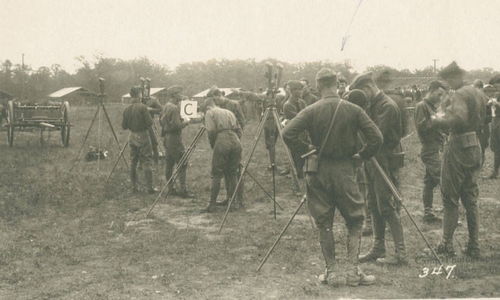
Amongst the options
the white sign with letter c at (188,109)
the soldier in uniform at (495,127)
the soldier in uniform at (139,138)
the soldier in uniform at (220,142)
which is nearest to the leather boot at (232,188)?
the soldier in uniform at (220,142)

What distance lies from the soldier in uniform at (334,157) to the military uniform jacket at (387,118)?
0.73 meters

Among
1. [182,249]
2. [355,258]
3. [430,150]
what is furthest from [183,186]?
[355,258]

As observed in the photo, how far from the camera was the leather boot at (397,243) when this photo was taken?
556 cm

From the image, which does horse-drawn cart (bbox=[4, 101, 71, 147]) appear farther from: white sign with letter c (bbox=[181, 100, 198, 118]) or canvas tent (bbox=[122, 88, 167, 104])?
canvas tent (bbox=[122, 88, 167, 104])

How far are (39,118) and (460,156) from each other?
15453 millimetres

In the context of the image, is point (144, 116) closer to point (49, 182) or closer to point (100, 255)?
point (49, 182)

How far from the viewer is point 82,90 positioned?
68562 millimetres

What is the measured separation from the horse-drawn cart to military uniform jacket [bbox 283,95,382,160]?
1390 centimetres

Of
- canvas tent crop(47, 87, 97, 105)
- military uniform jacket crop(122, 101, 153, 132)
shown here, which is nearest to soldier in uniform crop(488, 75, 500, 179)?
military uniform jacket crop(122, 101, 153, 132)

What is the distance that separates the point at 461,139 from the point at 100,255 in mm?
4581

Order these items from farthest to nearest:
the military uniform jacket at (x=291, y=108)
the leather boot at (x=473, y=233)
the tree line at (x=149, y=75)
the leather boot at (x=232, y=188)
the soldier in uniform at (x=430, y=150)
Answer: the tree line at (x=149, y=75), the military uniform jacket at (x=291, y=108), the leather boot at (x=232, y=188), the soldier in uniform at (x=430, y=150), the leather boot at (x=473, y=233)

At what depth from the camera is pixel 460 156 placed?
5.76 meters

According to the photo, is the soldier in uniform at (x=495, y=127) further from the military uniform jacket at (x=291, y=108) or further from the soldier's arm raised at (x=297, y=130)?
the soldier's arm raised at (x=297, y=130)

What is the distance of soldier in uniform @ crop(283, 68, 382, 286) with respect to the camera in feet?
15.9
